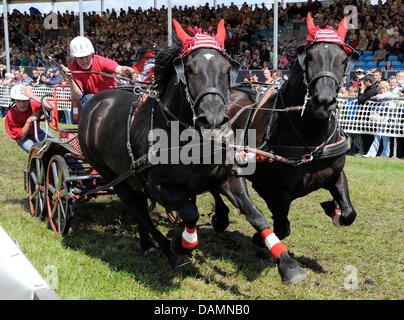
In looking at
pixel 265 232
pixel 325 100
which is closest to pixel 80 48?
pixel 325 100

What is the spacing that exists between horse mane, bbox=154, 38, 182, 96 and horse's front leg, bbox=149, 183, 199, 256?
2.48ft

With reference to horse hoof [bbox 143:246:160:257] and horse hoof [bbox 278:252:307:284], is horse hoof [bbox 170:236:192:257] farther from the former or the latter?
horse hoof [bbox 143:246:160:257]

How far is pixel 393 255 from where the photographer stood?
4.45m

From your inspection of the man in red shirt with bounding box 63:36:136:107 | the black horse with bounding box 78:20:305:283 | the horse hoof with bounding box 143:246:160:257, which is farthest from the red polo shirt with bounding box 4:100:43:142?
the horse hoof with bounding box 143:246:160:257

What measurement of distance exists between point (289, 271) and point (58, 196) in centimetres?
288

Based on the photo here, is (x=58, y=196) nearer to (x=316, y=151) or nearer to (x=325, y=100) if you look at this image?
(x=316, y=151)

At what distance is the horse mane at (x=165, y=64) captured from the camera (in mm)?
3570

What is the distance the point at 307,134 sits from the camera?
3836 mm

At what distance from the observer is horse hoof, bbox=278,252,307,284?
314 centimetres

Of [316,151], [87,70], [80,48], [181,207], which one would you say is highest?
[80,48]

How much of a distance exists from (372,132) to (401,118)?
72 cm

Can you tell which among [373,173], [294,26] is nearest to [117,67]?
[373,173]

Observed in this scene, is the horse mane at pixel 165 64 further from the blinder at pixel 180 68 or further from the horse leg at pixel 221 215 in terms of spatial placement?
the horse leg at pixel 221 215

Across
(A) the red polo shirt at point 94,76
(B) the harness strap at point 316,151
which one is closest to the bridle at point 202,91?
(B) the harness strap at point 316,151
